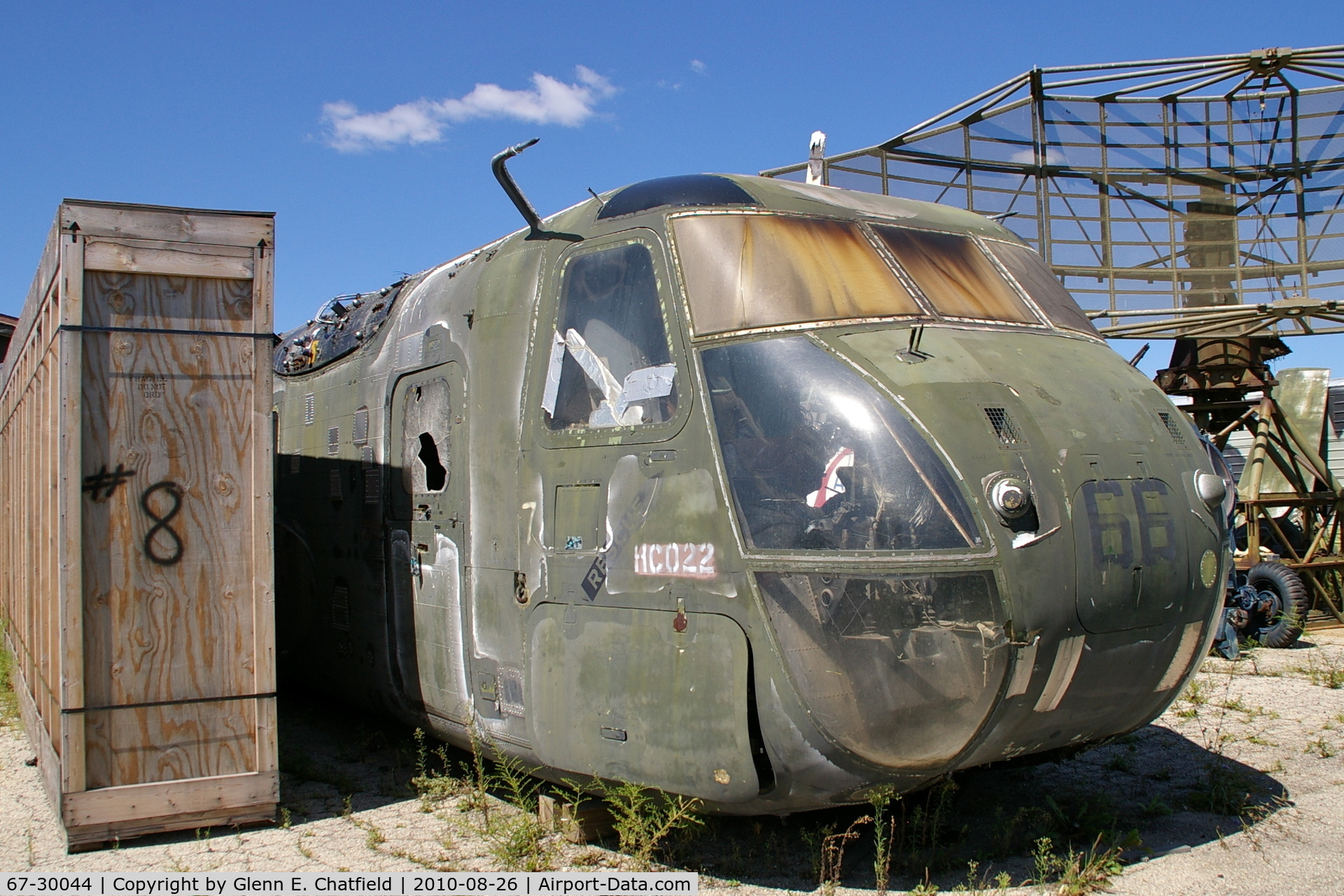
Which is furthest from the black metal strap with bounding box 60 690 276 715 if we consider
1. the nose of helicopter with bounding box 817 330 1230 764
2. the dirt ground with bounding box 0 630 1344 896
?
the nose of helicopter with bounding box 817 330 1230 764

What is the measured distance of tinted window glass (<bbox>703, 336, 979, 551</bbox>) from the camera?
3.54 m

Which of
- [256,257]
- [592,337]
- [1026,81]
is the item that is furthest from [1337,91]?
[256,257]

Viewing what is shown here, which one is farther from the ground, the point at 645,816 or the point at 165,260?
the point at 165,260

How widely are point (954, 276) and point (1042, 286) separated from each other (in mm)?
634

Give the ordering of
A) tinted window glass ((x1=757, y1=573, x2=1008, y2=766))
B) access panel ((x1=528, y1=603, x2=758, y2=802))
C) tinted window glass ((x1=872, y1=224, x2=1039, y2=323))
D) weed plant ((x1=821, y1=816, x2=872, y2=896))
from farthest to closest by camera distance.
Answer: tinted window glass ((x1=872, y1=224, x2=1039, y2=323)) → weed plant ((x1=821, y1=816, x2=872, y2=896)) → access panel ((x1=528, y1=603, x2=758, y2=802)) → tinted window glass ((x1=757, y1=573, x2=1008, y2=766))

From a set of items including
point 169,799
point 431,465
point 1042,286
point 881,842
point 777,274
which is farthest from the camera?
point 431,465

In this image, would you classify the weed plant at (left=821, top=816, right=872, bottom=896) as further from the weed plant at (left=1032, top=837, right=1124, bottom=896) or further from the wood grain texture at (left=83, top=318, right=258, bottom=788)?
the wood grain texture at (left=83, top=318, right=258, bottom=788)

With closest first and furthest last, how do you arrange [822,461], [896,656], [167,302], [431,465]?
[896,656], [822,461], [167,302], [431,465]

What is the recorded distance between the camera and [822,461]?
3.69m

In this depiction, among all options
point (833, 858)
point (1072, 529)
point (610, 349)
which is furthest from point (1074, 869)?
point (610, 349)

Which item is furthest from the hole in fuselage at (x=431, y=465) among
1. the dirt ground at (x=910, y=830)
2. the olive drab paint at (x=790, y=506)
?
the dirt ground at (x=910, y=830)

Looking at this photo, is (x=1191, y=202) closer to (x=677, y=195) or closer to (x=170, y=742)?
(x=677, y=195)

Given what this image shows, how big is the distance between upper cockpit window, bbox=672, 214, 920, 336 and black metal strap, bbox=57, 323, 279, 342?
2308 mm

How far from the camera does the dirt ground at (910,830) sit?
13.9ft
